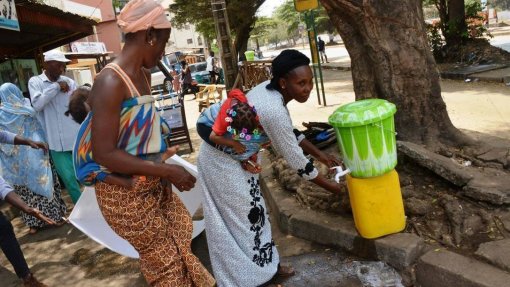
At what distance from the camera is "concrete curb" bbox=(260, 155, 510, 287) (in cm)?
234

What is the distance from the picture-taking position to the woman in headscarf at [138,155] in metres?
1.68

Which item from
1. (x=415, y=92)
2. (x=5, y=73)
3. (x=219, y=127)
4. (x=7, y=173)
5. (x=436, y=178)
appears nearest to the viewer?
(x=219, y=127)

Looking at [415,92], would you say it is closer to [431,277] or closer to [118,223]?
[431,277]

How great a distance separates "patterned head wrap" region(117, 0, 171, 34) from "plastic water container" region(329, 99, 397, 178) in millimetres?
1289

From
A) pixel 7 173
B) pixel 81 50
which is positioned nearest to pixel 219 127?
pixel 7 173

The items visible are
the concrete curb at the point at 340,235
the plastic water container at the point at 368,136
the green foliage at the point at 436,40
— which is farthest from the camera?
the green foliage at the point at 436,40

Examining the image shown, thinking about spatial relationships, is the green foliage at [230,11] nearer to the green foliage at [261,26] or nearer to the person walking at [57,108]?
the person walking at [57,108]

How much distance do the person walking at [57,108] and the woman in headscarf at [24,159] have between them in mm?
138

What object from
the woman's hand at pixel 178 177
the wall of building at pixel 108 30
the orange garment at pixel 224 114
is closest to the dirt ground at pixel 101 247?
the orange garment at pixel 224 114

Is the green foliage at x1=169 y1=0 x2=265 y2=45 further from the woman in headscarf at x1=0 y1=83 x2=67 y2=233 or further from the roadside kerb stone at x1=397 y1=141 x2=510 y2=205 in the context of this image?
the roadside kerb stone at x1=397 y1=141 x2=510 y2=205

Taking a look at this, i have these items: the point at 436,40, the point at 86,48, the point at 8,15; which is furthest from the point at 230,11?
the point at 8,15

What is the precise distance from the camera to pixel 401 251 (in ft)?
8.74

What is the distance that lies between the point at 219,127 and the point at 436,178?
6.43ft

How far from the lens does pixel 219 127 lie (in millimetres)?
2318
